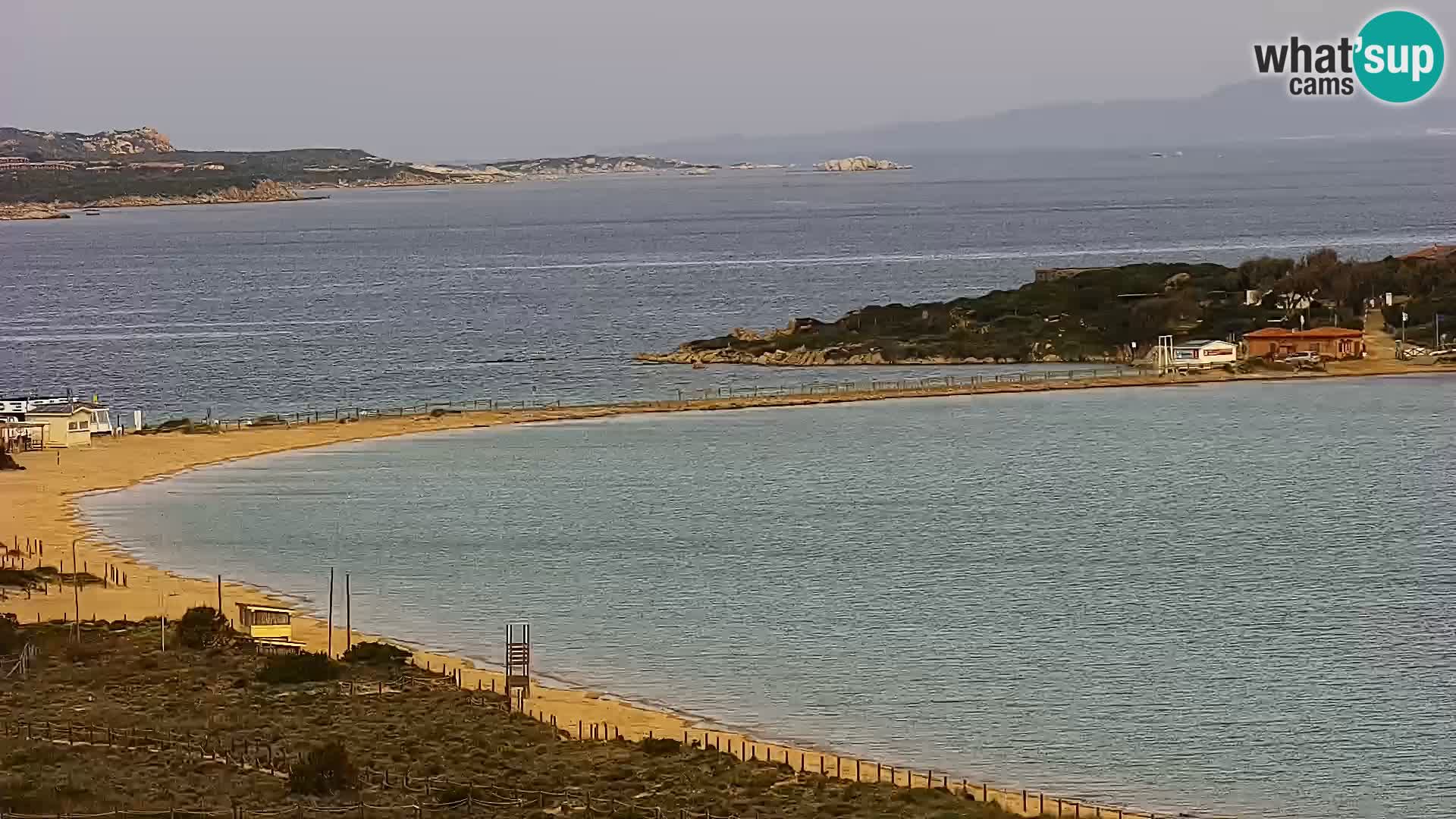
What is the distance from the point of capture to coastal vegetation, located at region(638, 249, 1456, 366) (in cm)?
7594

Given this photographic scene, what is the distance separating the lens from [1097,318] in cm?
7850

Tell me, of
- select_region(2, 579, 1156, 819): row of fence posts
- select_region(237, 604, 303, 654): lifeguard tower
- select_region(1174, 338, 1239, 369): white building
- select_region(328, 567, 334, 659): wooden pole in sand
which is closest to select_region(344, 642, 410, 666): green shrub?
select_region(328, 567, 334, 659): wooden pole in sand

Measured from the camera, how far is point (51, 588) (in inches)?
1363

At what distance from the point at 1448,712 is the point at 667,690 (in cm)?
1030

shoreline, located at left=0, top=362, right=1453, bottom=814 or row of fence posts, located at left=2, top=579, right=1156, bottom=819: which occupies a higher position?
row of fence posts, located at left=2, top=579, right=1156, bottom=819

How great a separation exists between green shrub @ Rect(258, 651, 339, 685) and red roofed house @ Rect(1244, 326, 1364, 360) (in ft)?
167

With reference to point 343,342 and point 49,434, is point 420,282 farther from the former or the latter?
point 49,434

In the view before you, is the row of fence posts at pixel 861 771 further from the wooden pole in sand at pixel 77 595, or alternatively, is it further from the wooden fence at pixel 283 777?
the wooden pole in sand at pixel 77 595

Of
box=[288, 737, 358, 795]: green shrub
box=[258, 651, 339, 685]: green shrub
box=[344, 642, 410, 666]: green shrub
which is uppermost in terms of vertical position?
box=[288, 737, 358, 795]: green shrub

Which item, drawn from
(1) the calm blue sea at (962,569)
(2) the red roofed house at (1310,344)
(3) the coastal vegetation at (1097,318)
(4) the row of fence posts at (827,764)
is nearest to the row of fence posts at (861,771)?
(4) the row of fence posts at (827,764)

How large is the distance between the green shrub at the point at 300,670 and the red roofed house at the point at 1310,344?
50862mm

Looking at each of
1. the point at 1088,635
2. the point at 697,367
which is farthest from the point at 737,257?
the point at 1088,635

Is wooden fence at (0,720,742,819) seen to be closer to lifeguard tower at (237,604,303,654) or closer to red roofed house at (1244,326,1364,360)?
lifeguard tower at (237,604,303,654)

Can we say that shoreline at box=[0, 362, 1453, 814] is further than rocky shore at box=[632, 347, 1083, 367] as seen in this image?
No
